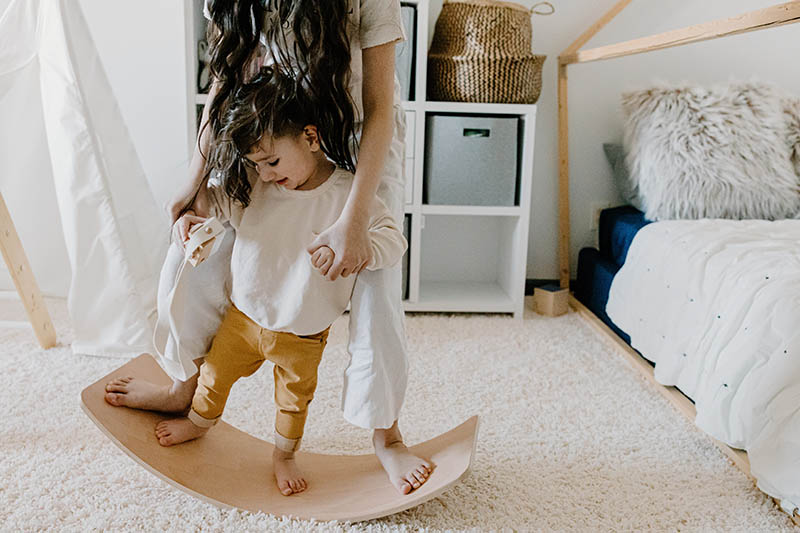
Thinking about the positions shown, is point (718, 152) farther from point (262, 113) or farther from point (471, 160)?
point (262, 113)

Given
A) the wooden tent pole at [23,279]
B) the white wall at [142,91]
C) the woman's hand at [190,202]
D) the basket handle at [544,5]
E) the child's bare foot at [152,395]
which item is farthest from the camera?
the basket handle at [544,5]

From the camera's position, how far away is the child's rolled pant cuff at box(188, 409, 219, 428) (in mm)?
1204

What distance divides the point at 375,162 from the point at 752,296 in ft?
2.57

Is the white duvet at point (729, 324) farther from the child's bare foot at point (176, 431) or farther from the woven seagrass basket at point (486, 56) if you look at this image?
the child's bare foot at point (176, 431)

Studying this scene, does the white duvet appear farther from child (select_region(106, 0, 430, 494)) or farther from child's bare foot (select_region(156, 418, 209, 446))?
child's bare foot (select_region(156, 418, 209, 446))

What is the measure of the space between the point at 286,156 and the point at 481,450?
70 cm

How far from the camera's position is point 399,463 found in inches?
46.7

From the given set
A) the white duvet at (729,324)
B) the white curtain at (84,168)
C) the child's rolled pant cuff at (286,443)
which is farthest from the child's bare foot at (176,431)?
Answer: the white duvet at (729,324)

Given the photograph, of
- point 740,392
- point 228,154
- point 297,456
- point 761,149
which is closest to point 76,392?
point 297,456

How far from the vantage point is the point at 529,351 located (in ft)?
6.46

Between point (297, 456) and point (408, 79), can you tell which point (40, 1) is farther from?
point (297, 456)

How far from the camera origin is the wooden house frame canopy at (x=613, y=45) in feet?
4.17

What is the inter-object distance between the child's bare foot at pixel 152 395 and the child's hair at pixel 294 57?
1.19 ft

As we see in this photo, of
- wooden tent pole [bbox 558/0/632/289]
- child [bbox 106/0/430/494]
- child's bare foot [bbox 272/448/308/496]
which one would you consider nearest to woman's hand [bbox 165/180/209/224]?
child [bbox 106/0/430/494]
